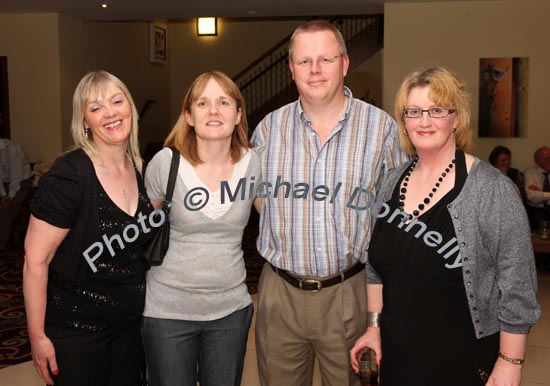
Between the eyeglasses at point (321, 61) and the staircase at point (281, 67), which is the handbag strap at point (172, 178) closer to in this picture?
the eyeglasses at point (321, 61)

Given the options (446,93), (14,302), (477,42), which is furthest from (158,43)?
(446,93)

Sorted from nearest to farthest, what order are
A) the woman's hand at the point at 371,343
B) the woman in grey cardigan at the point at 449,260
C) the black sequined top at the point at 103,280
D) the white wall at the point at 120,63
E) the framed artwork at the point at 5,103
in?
the woman in grey cardigan at the point at 449,260, the black sequined top at the point at 103,280, the woman's hand at the point at 371,343, the framed artwork at the point at 5,103, the white wall at the point at 120,63

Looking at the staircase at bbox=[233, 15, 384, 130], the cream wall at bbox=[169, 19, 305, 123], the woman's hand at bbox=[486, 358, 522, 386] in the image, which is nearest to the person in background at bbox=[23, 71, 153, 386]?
the woman's hand at bbox=[486, 358, 522, 386]

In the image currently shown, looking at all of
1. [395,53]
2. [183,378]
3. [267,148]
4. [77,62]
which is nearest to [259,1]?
[395,53]

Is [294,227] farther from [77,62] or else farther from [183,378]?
[77,62]

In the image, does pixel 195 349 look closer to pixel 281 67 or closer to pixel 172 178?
pixel 172 178

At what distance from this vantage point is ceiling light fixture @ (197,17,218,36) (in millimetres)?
12836

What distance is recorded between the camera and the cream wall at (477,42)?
27.5 ft

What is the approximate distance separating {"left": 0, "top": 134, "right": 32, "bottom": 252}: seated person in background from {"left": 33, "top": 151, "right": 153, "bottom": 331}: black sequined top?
241 inches

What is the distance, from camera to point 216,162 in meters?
2.21

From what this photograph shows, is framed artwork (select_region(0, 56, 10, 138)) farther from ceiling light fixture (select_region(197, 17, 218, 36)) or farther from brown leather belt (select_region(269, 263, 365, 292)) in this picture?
brown leather belt (select_region(269, 263, 365, 292))

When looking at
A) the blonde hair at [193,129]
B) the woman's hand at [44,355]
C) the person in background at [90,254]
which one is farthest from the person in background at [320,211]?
the woman's hand at [44,355]

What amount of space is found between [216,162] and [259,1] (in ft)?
21.3

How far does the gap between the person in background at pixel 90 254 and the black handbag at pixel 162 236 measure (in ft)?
0.11
